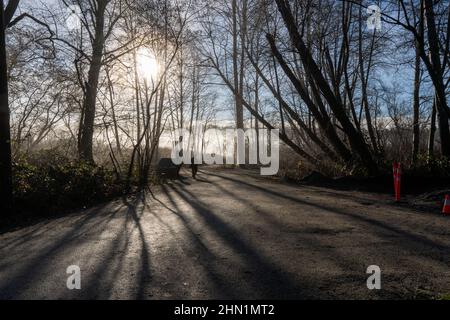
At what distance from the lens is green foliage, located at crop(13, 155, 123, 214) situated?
9727 mm

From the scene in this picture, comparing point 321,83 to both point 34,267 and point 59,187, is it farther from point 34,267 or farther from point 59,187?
point 34,267

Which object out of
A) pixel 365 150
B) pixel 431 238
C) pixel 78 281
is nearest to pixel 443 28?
pixel 365 150

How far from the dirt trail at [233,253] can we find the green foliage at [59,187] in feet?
4.80

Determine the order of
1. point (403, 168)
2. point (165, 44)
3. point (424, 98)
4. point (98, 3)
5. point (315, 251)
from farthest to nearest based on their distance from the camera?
point (424, 98) → point (98, 3) → point (165, 44) → point (403, 168) → point (315, 251)

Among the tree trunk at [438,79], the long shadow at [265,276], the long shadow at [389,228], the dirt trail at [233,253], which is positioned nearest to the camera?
the long shadow at [265,276]

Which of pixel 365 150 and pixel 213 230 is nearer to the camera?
pixel 213 230

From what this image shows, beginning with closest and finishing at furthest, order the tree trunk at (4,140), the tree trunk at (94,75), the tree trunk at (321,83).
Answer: the tree trunk at (4,140), the tree trunk at (321,83), the tree trunk at (94,75)

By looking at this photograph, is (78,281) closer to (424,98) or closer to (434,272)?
(434,272)

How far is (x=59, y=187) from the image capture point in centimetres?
1059

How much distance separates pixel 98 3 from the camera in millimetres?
17469

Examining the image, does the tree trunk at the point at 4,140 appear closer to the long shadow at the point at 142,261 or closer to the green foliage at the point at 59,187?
the green foliage at the point at 59,187

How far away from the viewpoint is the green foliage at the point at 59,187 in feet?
31.9

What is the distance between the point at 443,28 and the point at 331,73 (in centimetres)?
456

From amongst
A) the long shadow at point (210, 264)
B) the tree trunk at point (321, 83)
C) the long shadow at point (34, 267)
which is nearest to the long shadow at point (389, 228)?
the long shadow at point (210, 264)
